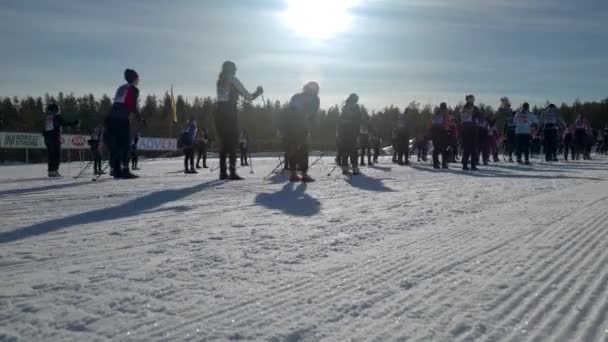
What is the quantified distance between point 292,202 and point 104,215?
2.04m

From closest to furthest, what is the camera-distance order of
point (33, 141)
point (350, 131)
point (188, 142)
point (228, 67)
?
point (228, 67), point (350, 131), point (188, 142), point (33, 141)

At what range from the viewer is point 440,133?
14922 mm

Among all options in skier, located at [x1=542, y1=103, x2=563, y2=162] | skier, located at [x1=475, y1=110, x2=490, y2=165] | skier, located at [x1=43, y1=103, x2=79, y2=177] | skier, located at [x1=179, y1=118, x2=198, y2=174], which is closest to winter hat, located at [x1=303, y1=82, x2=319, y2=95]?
skier, located at [x1=43, y1=103, x2=79, y2=177]

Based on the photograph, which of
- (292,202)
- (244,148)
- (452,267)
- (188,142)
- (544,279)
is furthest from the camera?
(244,148)

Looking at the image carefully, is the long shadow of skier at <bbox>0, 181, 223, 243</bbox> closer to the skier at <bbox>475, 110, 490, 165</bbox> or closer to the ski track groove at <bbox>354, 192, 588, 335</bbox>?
the ski track groove at <bbox>354, 192, 588, 335</bbox>

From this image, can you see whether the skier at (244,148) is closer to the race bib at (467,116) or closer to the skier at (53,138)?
the race bib at (467,116)

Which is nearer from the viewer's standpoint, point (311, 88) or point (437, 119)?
point (311, 88)

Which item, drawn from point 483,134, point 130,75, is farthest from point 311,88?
point 483,134

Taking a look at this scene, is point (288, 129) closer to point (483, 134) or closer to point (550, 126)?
point (483, 134)

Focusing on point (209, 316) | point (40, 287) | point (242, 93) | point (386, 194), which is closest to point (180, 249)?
point (40, 287)

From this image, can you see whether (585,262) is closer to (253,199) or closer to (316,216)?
(316,216)

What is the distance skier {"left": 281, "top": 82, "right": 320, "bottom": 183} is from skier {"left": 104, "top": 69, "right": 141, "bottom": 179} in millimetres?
2664

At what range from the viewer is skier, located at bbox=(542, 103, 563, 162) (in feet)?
59.8

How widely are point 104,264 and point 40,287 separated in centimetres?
46
